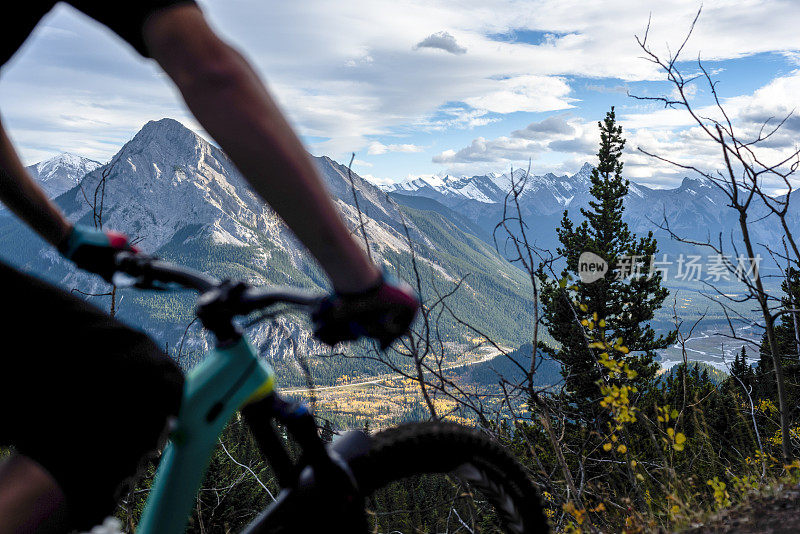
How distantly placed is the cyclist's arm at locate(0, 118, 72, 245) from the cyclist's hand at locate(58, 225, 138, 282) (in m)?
Result: 0.08

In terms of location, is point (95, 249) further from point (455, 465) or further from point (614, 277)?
point (614, 277)

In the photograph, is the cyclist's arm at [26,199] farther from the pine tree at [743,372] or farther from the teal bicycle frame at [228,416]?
the pine tree at [743,372]

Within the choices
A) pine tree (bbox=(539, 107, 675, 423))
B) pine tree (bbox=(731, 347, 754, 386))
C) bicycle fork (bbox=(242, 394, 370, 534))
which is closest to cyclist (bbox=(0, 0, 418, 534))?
bicycle fork (bbox=(242, 394, 370, 534))

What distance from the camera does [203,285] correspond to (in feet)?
4.25

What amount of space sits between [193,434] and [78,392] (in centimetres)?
26

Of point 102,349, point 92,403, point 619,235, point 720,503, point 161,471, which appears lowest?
point 720,503

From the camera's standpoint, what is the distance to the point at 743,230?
425 cm

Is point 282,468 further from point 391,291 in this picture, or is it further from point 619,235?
point 619,235

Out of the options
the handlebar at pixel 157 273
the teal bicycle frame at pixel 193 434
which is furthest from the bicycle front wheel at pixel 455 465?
the handlebar at pixel 157 273

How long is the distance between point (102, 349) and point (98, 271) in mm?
489

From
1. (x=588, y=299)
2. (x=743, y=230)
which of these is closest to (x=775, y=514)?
(x=743, y=230)

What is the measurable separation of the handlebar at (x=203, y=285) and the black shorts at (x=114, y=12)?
53cm

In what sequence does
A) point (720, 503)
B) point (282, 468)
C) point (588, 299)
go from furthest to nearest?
point (588, 299) < point (720, 503) < point (282, 468)

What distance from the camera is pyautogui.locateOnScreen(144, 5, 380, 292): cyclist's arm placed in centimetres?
94
